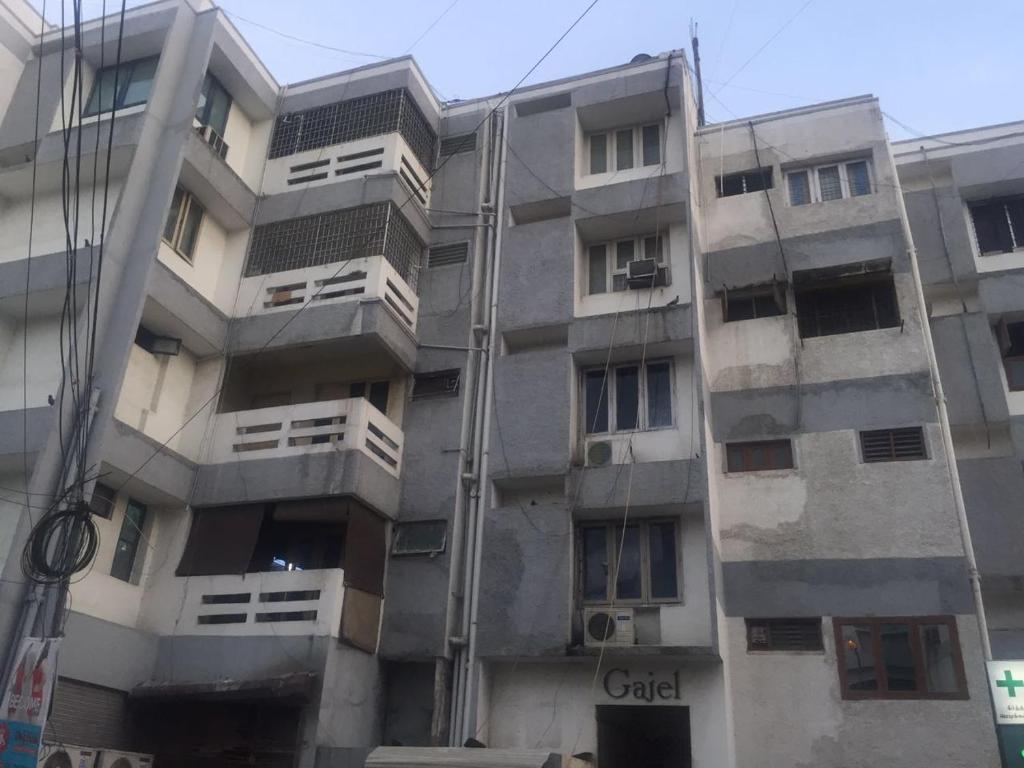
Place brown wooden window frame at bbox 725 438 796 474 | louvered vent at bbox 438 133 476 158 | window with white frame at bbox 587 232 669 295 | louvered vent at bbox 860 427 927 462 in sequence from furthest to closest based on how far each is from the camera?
louvered vent at bbox 438 133 476 158 → window with white frame at bbox 587 232 669 295 → brown wooden window frame at bbox 725 438 796 474 → louvered vent at bbox 860 427 927 462

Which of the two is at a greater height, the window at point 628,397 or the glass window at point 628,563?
the window at point 628,397

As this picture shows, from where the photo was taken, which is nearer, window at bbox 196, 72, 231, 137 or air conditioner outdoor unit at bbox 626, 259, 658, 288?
air conditioner outdoor unit at bbox 626, 259, 658, 288

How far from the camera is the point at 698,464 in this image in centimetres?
1317

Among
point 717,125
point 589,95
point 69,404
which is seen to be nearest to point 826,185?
point 717,125

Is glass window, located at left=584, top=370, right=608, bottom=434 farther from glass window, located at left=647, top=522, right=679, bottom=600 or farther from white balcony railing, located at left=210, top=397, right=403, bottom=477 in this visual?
white balcony railing, located at left=210, top=397, right=403, bottom=477

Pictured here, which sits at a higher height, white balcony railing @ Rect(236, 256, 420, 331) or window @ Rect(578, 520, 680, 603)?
white balcony railing @ Rect(236, 256, 420, 331)

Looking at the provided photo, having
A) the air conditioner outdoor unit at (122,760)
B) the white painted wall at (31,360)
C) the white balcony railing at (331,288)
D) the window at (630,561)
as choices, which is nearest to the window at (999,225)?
the window at (630,561)

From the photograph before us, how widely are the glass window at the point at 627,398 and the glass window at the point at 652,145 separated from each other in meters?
4.34

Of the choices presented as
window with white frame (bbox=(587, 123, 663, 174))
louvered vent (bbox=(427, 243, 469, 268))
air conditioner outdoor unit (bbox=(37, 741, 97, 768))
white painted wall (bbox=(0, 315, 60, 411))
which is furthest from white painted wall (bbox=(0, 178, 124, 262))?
window with white frame (bbox=(587, 123, 663, 174))

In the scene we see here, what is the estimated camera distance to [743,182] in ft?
56.1

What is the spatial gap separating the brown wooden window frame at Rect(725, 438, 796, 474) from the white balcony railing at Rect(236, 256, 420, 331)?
19.9 feet

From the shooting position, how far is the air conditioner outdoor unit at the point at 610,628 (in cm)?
1266

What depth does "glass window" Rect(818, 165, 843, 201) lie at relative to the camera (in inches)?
643

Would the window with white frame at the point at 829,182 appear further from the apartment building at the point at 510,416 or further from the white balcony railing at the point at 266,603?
the white balcony railing at the point at 266,603
